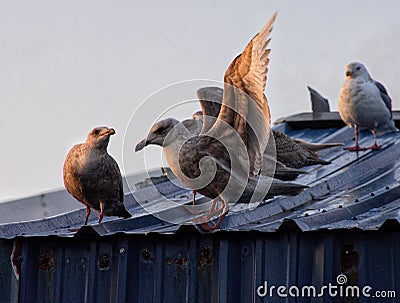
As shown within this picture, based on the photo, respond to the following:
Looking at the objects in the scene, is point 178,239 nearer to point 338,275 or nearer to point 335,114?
point 338,275

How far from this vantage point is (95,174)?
34.1ft

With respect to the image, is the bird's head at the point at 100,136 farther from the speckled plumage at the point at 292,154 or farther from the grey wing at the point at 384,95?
the grey wing at the point at 384,95

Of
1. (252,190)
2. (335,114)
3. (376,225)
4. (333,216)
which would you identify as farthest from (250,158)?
(335,114)

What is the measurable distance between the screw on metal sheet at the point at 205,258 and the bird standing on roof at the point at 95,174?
159 cm

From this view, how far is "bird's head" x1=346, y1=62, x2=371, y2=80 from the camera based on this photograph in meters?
13.7

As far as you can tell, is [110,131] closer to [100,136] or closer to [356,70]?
[100,136]

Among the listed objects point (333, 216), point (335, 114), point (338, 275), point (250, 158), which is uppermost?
point (335, 114)

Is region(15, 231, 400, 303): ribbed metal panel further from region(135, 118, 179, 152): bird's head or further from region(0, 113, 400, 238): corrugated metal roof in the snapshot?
region(135, 118, 179, 152): bird's head

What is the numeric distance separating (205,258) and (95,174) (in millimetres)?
1673

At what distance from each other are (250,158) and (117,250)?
5.28 ft

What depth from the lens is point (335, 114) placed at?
1559cm

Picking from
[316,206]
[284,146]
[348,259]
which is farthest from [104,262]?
[284,146]

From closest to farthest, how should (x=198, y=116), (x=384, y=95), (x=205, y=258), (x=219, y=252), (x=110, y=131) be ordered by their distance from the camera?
(x=219, y=252) → (x=205, y=258) → (x=110, y=131) → (x=198, y=116) → (x=384, y=95)

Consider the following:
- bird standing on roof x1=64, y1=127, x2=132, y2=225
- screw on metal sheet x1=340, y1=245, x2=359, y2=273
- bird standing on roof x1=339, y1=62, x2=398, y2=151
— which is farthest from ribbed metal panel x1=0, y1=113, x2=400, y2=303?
bird standing on roof x1=339, y1=62, x2=398, y2=151
